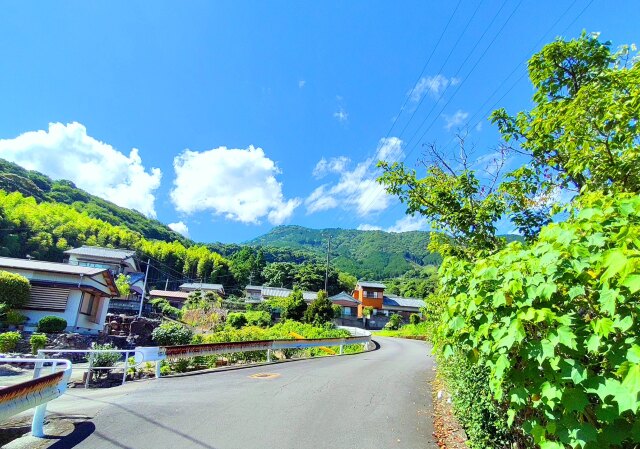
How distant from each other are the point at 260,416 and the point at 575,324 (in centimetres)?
576

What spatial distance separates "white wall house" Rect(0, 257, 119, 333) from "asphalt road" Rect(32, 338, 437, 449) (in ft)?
53.7

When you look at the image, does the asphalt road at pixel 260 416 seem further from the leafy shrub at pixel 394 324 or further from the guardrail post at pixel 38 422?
the leafy shrub at pixel 394 324

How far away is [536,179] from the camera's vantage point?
6074mm

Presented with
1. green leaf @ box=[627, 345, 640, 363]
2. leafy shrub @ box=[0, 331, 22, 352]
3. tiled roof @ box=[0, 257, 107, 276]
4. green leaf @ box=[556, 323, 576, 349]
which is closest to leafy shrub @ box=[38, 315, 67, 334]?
leafy shrub @ box=[0, 331, 22, 352]

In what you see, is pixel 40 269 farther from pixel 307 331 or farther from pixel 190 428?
pixel 190 428

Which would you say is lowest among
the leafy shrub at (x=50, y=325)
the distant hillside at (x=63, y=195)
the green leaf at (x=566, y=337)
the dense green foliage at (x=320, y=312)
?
the leafy shrub at (x=50, y=325)

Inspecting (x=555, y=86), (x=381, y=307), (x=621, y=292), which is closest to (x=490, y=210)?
(x=555, y=86)

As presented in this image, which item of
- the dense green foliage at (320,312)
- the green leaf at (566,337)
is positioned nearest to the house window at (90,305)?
the dense green foliage at (320,312)

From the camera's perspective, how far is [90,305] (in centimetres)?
2391

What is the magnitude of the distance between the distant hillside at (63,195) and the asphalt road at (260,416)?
86.4 m

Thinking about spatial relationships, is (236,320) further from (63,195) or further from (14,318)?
(63,195)

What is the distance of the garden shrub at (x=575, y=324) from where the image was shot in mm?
1838

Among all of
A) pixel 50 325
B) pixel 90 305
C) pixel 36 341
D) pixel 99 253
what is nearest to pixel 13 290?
pixel 50 325

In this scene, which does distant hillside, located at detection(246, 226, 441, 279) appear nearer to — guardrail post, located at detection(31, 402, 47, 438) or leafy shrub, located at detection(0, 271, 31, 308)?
leafy shrub, located at detection(0, 271, 31, 308)
